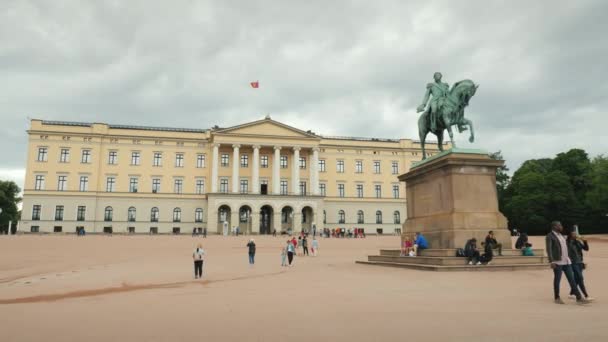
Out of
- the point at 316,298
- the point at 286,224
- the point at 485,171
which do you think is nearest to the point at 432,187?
the point at 485,171

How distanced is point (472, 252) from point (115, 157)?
59242 millimetres

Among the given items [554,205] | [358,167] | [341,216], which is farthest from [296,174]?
[554,205]

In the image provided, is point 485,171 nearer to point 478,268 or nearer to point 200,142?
point 478,268

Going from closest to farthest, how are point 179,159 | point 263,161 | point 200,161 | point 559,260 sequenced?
point 559,260 < point 179,159 < point 200,161 < point 263,161

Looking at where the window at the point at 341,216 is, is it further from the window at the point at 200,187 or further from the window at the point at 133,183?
the window at the point at 133,183

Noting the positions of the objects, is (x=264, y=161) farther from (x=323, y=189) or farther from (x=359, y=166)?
(x=359, y=166)

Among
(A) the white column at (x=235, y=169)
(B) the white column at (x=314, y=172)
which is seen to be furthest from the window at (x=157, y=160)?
A: (B) the white column at (x=314, y=172)

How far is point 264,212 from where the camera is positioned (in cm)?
6619

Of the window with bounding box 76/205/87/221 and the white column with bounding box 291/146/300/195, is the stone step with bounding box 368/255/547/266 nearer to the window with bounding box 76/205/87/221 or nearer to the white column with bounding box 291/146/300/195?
the white column with bounding box 291/146/300/195

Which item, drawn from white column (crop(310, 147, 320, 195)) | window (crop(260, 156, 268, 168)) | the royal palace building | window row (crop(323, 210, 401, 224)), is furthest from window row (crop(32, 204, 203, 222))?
window row (crop(323, 210, 401, 224))

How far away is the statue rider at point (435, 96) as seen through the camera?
55.3 ft

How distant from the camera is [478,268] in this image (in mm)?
13094

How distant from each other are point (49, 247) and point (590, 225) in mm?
58532

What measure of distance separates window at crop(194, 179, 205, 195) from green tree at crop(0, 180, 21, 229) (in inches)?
1283
